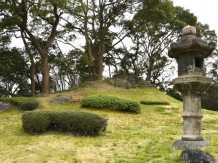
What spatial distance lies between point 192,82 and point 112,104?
932 cm

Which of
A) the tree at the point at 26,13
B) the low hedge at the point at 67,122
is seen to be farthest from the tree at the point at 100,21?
the low hedge at the point at 67,122

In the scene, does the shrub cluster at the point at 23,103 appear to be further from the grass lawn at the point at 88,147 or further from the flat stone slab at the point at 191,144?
the flat stone slab at the point at 191,144

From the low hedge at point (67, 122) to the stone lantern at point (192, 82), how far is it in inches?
116

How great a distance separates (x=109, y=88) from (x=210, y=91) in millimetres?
18941

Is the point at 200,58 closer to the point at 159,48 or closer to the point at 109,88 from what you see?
the point at 109,88

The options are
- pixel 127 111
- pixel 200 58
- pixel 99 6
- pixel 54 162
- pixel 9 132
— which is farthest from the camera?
pixel 99 6

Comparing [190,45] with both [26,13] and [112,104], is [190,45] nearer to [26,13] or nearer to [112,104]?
[112,104]

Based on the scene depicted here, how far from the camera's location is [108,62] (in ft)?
99.1

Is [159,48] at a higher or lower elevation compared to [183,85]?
higher

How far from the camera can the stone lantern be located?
5.68 m

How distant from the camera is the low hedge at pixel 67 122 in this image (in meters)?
8.02

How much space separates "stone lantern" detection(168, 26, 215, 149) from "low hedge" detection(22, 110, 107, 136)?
9.70 ft

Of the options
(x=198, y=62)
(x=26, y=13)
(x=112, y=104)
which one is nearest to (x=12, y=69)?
(x=26, y=13)

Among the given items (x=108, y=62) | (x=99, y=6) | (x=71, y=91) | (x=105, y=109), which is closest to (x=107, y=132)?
(x=105, y=109)
